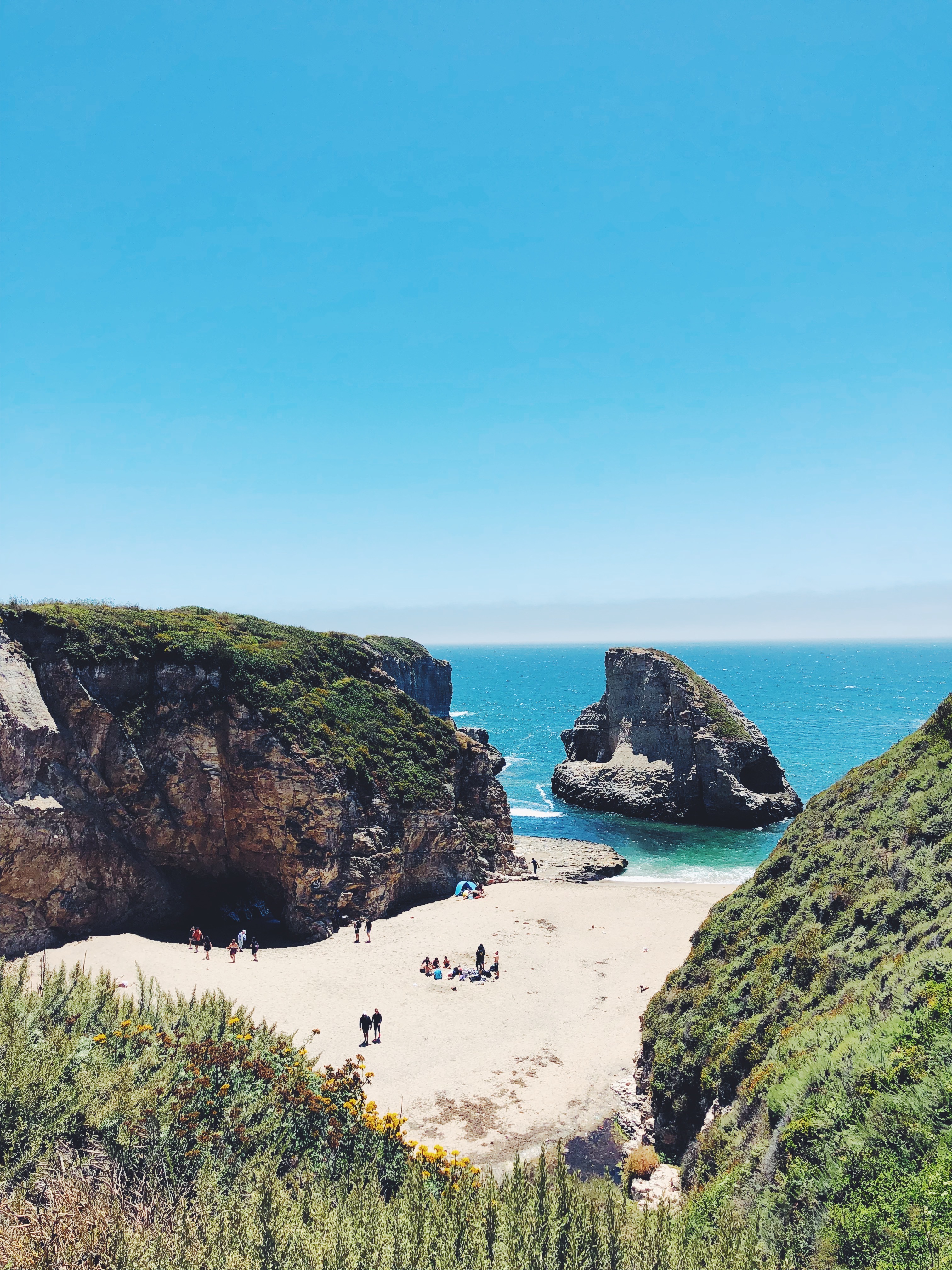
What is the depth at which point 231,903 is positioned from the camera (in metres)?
33.5

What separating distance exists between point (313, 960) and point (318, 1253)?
2209 centimetres

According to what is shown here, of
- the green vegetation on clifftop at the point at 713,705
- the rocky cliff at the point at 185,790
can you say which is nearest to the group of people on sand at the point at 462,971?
the rocky cliff at the point at 185,790

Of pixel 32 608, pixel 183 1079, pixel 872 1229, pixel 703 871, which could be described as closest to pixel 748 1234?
pixel 872 1229

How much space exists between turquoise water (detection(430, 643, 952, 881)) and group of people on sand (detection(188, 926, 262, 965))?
82.8 ft

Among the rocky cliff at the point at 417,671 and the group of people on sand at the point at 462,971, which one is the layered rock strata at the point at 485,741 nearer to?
the rocky cliff at the point at 417,671

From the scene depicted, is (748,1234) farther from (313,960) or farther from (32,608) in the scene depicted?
(32,608)

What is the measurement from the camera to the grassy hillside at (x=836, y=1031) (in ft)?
29.6

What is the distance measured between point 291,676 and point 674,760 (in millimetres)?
37928

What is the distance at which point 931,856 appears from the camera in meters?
15.0

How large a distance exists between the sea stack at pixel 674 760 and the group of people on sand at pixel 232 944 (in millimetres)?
38419

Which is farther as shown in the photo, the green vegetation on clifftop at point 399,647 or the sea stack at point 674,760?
the green vegetation on clifftop at point 399,647

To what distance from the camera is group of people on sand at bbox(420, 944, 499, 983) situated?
1061 inches

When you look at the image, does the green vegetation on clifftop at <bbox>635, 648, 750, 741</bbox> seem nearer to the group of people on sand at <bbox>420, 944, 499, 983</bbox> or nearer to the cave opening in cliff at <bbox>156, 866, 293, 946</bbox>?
the group of people on sand at <bbox>420, 944, 499, 983</bbox>

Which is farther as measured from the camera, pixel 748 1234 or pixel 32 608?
pixel 32 608
